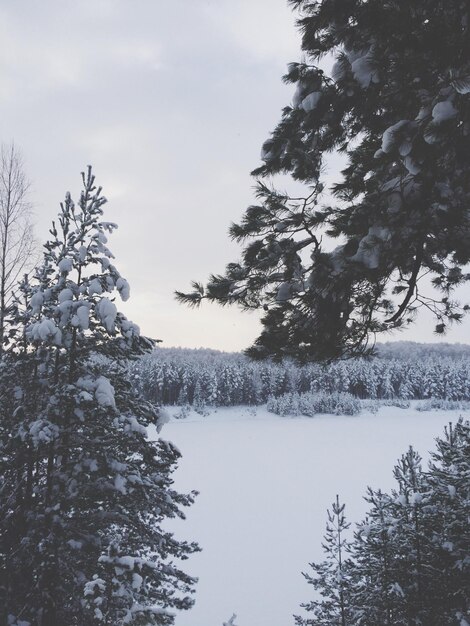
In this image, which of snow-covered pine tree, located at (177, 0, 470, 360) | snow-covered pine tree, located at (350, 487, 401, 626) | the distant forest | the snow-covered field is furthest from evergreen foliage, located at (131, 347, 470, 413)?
snow-covered pine tree, located at (177, 0, 470, 360)

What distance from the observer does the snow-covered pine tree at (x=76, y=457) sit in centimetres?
483

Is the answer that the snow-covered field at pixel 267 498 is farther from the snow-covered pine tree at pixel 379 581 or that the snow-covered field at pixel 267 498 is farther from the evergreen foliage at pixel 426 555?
the evergreen foliage at pixel 426 555

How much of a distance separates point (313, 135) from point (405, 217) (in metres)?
1.38

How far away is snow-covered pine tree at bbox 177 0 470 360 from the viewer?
1956 mm

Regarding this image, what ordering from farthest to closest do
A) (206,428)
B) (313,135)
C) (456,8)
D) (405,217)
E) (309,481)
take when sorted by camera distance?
1. (206,428)
2. (309,481)
3. (313,135)
4. (405,217)
5. (456,8)

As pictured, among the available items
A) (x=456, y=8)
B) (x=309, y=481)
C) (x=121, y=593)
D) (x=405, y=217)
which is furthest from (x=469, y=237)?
(x=309, y=481)

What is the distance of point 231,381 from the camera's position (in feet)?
306

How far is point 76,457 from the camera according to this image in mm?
5883

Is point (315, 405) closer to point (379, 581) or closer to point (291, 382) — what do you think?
point (291, 382)

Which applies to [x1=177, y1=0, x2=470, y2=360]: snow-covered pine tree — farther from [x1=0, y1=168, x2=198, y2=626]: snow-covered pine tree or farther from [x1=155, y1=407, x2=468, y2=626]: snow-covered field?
[x1=155, y1=407, x2=468, y2=626]: snow-covered field

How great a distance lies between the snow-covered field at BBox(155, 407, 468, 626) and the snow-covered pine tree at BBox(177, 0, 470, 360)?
48.3 ft

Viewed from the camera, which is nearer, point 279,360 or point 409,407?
point 279,360

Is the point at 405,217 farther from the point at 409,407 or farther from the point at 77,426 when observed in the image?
the point at 409,407

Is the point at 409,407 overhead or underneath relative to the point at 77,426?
underneath
